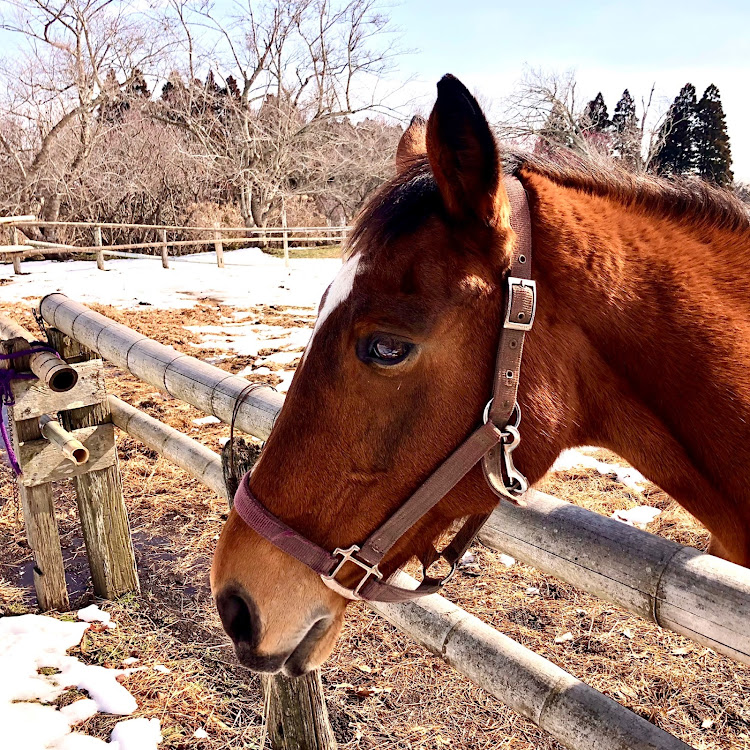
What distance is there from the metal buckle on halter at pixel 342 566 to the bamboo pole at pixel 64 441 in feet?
6.10

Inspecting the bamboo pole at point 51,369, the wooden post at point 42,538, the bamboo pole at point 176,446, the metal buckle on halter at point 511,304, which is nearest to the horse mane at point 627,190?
the metal buckle on halter at point 511,304

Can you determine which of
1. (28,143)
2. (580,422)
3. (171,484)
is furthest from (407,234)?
(28,143)

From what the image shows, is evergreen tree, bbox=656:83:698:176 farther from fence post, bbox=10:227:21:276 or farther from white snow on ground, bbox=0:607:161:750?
white snow on ground, bbox=0:607:161:750

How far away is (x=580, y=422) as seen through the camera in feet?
4.33

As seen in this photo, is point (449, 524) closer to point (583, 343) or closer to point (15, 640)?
point (583, 343)

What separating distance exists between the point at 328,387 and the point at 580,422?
1.86 ft

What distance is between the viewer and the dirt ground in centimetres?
243

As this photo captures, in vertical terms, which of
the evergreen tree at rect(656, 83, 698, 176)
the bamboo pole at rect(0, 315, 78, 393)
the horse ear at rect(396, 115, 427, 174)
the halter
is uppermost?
the evergreen tree at rect(656, 83, 698, 176)

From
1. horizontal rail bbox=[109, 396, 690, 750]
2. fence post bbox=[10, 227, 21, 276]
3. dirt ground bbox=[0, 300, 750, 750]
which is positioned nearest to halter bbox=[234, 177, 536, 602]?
horizontal rail bbox=[109, 396, 690, 750]

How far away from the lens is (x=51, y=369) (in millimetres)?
2701

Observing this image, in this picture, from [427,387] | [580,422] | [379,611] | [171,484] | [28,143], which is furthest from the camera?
[28,143]

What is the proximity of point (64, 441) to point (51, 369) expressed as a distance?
1.18ft

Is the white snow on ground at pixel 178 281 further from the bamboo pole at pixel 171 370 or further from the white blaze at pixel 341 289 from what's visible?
the white blaze at pixel 341 289

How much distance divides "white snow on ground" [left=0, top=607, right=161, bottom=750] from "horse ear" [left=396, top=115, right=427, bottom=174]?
7.69 ft
